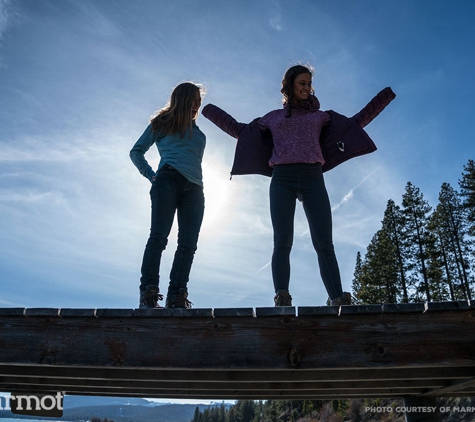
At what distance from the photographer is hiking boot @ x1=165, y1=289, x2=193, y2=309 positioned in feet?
16.2

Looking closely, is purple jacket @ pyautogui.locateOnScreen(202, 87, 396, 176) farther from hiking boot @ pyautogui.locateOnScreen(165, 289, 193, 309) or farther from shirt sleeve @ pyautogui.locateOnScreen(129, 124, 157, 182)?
hiking boot @ pyautogui.locateOnScreen(165, 289, 193, 309)

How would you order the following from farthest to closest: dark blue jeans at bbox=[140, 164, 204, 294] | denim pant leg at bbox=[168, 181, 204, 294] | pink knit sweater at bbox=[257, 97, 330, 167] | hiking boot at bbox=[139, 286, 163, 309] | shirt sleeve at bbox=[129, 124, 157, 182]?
shirt sleeve at bbox=[129, 124, 157, 182], pink knit sweater at bbox=[257, 97, 330, 167], denim pant leg at bbox=[168, 181, 204, 294], dark blue jeans at bbox=[140, 164, 204, 294], hiking boot at bbox=[139, 286, 163, 309]

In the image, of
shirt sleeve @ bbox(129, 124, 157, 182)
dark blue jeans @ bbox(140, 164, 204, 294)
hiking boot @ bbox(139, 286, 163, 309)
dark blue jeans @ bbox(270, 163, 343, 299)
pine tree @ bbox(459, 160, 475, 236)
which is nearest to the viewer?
hiking boot @ bbox(139, 286, 163, 309)

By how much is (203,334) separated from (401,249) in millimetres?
39175

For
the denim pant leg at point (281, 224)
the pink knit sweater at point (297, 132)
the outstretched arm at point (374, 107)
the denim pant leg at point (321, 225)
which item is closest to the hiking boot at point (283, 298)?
the denim pant leg at point (281, 224)

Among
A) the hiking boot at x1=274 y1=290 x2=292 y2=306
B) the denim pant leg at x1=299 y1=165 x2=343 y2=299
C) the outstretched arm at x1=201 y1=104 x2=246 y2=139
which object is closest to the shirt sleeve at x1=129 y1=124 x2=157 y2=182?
the outstretched arm at x1=201 y1=104 x2=246 y2=139

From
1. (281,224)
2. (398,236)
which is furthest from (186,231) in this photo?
(398,236)

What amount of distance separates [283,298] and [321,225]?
1009 millimetres

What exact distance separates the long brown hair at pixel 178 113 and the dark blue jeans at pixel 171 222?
60 cm

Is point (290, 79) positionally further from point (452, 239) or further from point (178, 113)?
point (452, 239)

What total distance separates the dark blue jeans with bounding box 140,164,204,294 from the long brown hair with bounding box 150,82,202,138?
60 cm

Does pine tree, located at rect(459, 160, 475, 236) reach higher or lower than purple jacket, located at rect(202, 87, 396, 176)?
higher

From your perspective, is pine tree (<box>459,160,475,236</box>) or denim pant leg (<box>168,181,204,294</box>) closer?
denim pant leg (<box>168,181,204,294</box>)

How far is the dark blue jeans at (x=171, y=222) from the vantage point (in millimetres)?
4941
